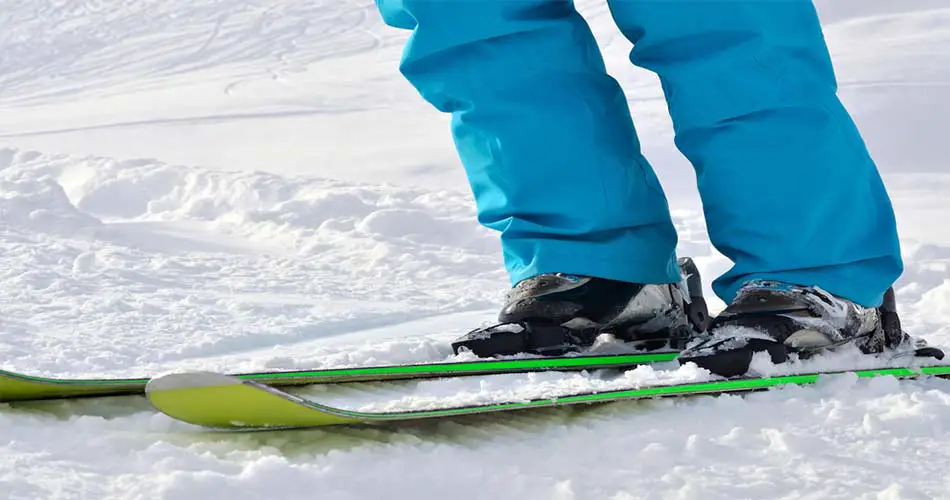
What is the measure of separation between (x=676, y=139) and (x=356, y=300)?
114cm

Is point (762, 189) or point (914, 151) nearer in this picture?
point (762, 189)

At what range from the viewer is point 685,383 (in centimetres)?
133

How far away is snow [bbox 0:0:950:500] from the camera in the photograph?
1.06 m

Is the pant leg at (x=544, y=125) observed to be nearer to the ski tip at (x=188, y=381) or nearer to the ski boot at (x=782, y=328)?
the ski boot at (x=782, y=328)

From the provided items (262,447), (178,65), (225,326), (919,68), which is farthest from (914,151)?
(178,65)

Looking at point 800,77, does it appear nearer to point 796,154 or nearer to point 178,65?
point 796,154

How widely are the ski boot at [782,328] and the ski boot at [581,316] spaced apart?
0.16m

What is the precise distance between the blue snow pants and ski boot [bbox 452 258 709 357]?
22 mm

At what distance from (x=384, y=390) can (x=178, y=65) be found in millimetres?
8321

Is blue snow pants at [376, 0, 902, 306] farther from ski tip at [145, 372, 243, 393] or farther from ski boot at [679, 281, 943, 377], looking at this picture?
ski tip at [145, 372, 243, 393]

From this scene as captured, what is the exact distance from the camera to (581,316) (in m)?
1.65

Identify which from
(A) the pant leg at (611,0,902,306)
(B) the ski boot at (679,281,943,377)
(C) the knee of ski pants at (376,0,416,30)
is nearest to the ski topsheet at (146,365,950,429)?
(B) the ski boot at (679,281,943,377)

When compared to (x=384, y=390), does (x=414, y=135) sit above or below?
below

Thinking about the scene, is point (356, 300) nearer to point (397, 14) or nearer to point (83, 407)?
point (397, 14)
